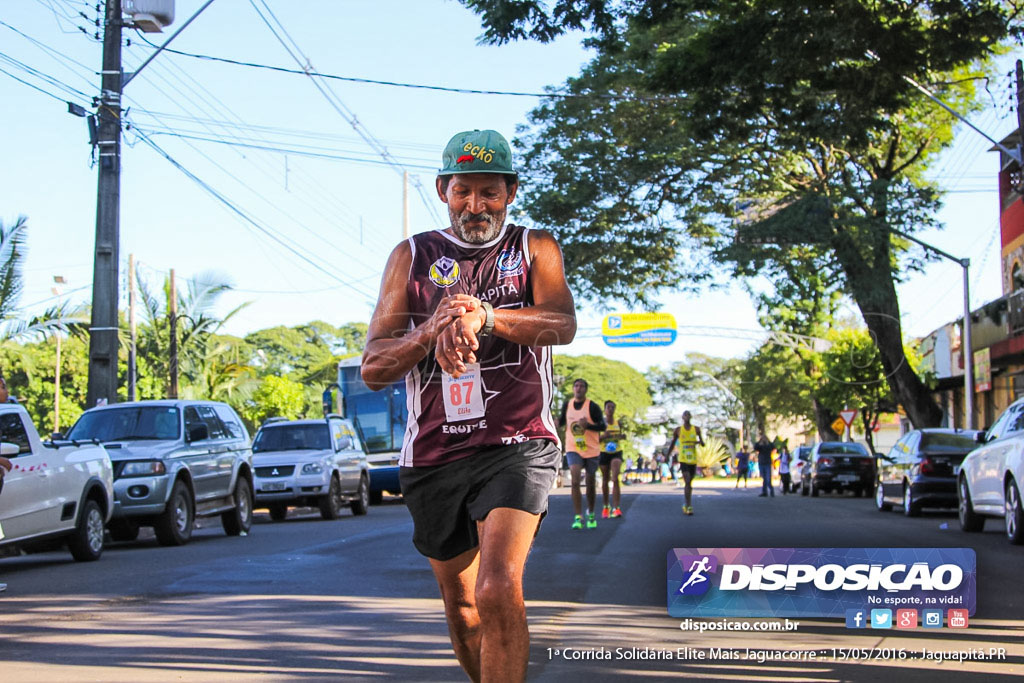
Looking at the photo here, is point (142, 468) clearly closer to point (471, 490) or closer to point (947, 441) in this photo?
point (471, 490)

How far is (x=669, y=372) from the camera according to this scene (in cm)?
9131

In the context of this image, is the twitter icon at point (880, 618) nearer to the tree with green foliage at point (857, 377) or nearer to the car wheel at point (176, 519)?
the car wheel at point (176, 519)

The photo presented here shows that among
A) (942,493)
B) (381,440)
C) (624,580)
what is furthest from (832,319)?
(624,580)

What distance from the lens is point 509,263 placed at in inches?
154

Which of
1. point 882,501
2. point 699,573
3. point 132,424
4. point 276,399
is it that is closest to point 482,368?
point 699,573

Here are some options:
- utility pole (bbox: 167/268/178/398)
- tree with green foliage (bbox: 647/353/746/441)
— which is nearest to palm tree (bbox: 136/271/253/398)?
utility pole (bbox: 167/268/178/398)

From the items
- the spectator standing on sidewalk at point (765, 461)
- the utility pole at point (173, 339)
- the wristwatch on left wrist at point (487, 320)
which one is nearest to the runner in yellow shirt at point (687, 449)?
the spectator standing on sidewalk at point (765, 461)

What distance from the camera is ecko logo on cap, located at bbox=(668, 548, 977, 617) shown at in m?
5.00

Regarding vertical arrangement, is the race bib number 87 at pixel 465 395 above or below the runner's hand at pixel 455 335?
below

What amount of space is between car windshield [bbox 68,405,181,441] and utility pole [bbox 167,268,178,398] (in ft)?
52.2

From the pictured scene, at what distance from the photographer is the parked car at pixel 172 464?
552 inches

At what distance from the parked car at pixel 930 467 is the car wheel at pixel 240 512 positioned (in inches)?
405

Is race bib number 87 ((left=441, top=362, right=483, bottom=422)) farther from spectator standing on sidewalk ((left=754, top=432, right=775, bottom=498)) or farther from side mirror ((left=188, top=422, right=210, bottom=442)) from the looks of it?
spectator standing on sidewalk ((left=754, top=432, right=775, bottom=498))

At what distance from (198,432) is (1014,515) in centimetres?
960
